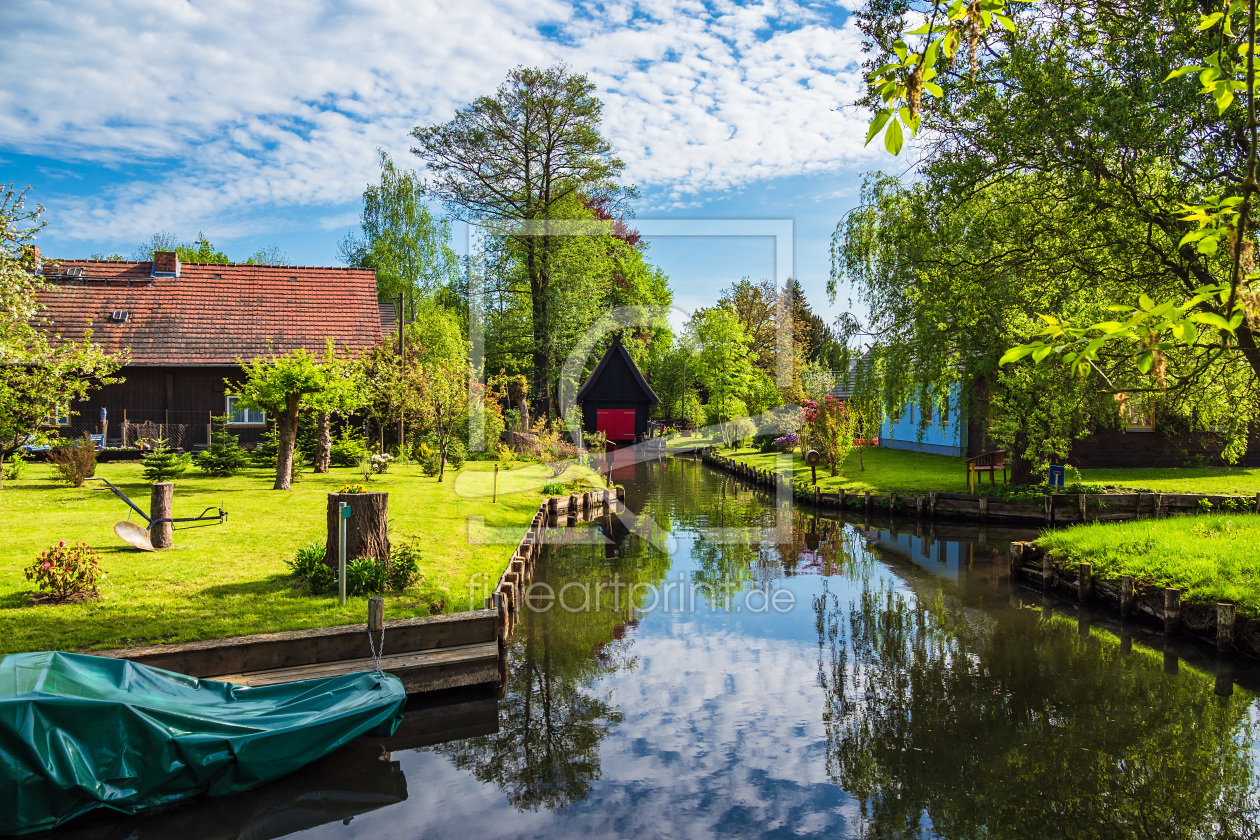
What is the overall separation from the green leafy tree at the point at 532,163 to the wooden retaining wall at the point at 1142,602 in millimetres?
23908

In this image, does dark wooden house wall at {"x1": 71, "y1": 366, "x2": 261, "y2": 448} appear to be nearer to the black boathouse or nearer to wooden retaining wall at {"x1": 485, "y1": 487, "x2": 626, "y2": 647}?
wooden retaining wall at {"x1": 485, "y1": 487, "x2": 626, "y2": 647}

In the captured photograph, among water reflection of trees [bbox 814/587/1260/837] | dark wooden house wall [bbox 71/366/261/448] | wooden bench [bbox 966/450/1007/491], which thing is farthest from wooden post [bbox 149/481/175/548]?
wooden bench [bbox 966/450/1007/491]

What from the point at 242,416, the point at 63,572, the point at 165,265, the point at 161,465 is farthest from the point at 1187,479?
the point at 165,265

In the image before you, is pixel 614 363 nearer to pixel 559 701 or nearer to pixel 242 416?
pixel 242 416

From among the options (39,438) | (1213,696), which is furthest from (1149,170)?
(39,438)

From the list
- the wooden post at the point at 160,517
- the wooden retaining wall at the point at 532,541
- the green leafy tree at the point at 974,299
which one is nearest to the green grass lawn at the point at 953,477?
the green leafy tree at the point at 974,299

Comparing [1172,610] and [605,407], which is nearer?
[1172,610]

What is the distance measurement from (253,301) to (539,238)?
42.0 feet

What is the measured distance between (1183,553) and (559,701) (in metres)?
9.91

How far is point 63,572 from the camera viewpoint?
8234 mm

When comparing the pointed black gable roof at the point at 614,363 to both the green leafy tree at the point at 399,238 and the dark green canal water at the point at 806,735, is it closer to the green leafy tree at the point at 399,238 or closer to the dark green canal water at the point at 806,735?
the green leafy tree at the point at 399,238

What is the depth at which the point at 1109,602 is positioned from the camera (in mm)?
11719

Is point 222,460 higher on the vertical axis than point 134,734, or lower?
higher

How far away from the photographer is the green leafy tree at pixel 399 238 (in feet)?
148
